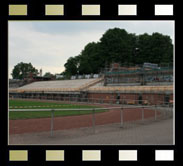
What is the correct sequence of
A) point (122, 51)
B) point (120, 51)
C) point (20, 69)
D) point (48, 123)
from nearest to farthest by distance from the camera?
point (48, 123)
point (120, 51)
point (122, 51)
point (20, 69)

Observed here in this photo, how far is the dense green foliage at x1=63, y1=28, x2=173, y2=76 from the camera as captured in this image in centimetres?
5729

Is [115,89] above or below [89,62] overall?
below

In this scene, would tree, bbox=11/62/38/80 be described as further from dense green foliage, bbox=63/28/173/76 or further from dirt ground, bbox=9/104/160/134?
dirt ground, bbox=9/104/160/134

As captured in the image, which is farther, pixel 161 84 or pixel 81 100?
pixel 81 100

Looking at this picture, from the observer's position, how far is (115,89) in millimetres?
40125

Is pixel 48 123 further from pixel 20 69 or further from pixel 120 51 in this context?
pixel 20 69

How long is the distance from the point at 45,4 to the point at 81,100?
3760 cm

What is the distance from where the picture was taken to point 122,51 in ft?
201

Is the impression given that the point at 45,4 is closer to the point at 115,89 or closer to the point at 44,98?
A: the point at 115,89

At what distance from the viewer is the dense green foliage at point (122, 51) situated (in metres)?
57.3

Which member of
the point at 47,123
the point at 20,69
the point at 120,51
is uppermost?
the point at 120,51

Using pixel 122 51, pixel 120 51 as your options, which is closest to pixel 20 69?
pixel 120 51
